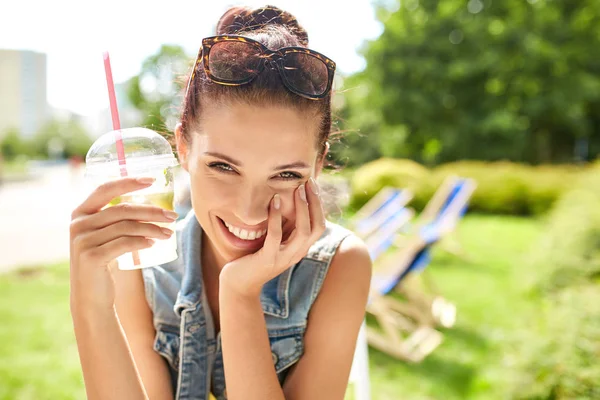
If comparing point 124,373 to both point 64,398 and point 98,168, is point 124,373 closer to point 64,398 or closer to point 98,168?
point 98,168

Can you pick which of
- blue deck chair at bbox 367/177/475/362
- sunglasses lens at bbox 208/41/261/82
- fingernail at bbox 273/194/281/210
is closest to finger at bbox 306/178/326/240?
fingernail at bbox 273/194/281/210

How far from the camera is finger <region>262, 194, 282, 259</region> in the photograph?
144cm

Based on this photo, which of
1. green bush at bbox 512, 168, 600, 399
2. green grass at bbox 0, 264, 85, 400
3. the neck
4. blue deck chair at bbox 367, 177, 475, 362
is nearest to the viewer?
the neck

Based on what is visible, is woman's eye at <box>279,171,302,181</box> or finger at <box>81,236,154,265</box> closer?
finger at <box>81,236,154,265</box>

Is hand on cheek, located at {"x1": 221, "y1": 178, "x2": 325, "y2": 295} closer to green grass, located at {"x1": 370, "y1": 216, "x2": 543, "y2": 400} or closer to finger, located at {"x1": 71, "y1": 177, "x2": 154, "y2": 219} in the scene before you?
finger, located at {"x1": 71, "y1": 177, "x2": 154, "y2": 219}

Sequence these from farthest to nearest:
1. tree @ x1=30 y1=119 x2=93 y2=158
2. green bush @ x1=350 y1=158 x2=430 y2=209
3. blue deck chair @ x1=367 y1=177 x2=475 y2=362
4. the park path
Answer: tree @ x1=30 y1=119 x2=93 y2=158, green bush @ x1=350 y1=158 x2=430 y2=209, the park path, blue deck chair @ x1=367 y1=177 x2=475 y2=362

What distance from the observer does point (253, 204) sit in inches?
56.9

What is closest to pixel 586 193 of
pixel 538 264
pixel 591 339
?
pixel 538 264

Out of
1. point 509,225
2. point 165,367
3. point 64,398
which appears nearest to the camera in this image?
point 165,367

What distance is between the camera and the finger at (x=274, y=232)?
1.44 metres

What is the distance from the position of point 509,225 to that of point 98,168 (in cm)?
1226

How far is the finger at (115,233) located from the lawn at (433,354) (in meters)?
2.53

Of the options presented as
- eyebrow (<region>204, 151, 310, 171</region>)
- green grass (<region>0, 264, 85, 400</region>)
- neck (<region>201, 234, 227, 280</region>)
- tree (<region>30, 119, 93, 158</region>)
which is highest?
eyebrow (<region>204, 151, 310, 171</region>)

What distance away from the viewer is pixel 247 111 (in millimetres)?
1440
